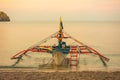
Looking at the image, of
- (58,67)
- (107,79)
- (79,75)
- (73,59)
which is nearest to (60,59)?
(58,67)

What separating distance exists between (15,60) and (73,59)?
465 cm

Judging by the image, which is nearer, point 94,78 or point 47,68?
point 94,78

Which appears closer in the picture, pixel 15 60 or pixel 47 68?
pixel 47 68

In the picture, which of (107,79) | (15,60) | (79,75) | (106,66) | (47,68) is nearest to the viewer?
(107,79)

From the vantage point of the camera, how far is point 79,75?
54.7 ft

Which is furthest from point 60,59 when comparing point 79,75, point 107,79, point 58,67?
point 107,79

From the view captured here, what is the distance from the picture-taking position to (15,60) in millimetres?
25297

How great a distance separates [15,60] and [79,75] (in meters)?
9.75

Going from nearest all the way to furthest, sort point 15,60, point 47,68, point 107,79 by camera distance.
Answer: point 107,79 < point 47,68 < point 15,60

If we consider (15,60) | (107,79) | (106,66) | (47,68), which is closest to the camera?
(107,79)

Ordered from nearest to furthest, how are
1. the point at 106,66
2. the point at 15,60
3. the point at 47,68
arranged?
the point at 47,68 < the point at 106,66 < the point at 15,60

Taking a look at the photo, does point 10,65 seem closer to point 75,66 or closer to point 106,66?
point 75,66

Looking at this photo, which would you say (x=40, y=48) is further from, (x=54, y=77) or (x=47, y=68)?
(x=54, y=77)

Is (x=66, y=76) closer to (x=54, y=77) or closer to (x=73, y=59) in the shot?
(x=54, y=77)
